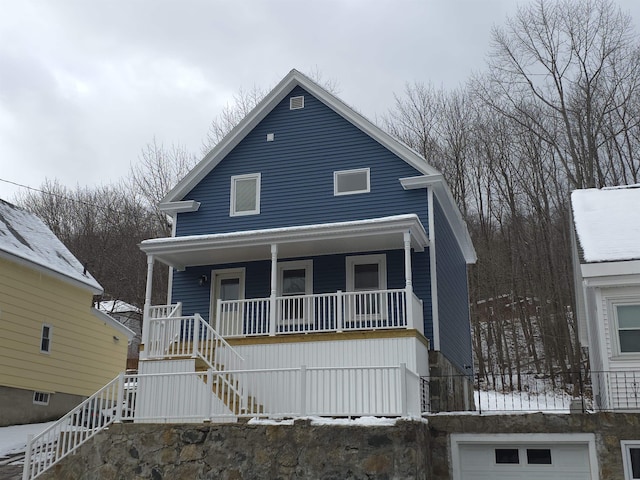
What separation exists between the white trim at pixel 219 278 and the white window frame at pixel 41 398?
679cm

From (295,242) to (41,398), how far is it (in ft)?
33.7

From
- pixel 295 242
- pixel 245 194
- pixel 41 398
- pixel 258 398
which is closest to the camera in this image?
pixel 258 398

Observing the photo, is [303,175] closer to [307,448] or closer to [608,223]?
[608,223]

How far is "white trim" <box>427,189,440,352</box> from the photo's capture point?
1535cm

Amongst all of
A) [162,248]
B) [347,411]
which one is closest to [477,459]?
[347,411]

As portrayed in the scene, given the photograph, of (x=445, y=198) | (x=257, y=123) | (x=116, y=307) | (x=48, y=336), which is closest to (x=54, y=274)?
(x=48, y=336)

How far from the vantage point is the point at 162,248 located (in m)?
16.1

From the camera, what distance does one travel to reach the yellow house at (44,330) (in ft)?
62.4

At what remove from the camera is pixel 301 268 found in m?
16.9

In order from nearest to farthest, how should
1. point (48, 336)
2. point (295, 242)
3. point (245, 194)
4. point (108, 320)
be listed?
1. point (295, 242)
2. point (245, 194)
3. point (48, 336)
4. point (108, 320)

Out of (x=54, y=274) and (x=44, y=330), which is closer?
(x=44, y=330)

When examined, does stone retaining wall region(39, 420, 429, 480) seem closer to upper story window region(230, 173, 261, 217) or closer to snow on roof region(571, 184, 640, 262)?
snow on roof region(571, 184, 640, 262)

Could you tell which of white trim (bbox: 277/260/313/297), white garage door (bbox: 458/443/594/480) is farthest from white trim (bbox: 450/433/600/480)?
white trim (bbox: 277/260/313/297)

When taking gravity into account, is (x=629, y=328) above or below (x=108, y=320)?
below
